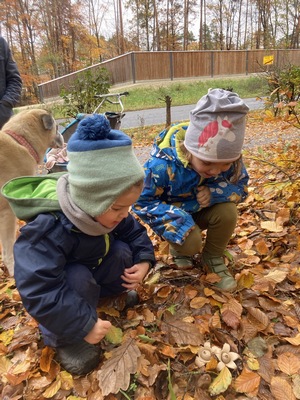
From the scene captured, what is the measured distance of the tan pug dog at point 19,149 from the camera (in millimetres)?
2471

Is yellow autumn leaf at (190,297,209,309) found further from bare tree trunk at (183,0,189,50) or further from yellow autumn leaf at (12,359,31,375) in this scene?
bare tree trunk at (183,0,189,50)

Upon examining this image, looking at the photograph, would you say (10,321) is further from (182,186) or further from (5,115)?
(5,115)

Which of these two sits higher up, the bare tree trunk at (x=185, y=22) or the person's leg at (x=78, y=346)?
the bare tree trunk at (x=185, y=22)

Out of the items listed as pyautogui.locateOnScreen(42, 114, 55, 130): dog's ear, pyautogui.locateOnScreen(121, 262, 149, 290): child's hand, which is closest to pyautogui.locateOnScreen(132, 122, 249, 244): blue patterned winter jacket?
pyautogui.locateOnScreen(121, 262, 149, 290): child's hand

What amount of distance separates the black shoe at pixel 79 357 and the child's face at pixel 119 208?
584mm

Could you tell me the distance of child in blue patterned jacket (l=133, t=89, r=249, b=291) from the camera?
159 cm

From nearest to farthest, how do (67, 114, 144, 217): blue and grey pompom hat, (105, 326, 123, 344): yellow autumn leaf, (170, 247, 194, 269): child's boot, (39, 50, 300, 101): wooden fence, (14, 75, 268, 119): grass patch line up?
(67, 114, 144, 217): blue and grey pompom hat → (105, 326, 123, 344): yellow autumn leaf → (170, 247, 194, 269): child's boot → (14, 75, 268, 119): grass patch → (39, 50, 300, 101): wooden fence

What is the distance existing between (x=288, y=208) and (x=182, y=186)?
1.02 metres

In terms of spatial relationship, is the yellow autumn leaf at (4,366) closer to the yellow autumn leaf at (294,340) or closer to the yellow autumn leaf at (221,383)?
the yellow autumn leaf at (221,383)

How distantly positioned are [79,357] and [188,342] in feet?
1.63

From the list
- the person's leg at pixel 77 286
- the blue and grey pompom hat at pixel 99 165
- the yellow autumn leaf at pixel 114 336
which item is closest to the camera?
the blue and grey pompom hat at pixel 99 165

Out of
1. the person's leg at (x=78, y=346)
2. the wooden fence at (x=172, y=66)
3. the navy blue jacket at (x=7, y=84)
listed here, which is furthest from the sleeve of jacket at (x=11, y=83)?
the wooden fence at (x=172, y=66)

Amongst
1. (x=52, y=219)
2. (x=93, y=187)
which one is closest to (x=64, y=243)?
(x=52, y=219)

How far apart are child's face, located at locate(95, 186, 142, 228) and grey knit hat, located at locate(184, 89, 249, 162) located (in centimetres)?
51
